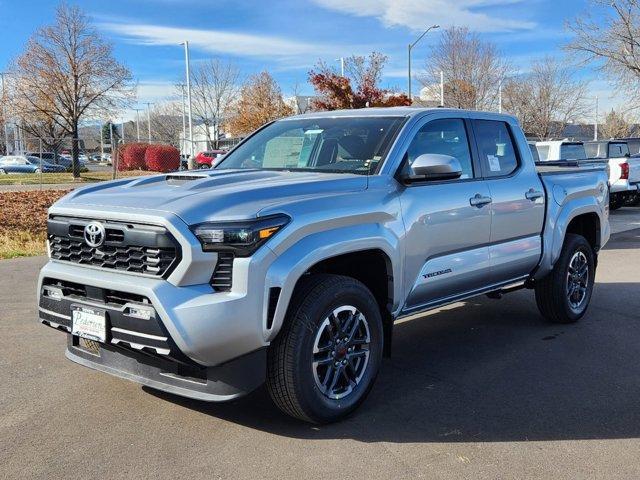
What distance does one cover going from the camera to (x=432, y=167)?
4246 mm

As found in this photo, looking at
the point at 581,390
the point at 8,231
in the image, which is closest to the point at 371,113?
the point at 581,390

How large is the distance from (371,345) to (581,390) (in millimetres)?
1612

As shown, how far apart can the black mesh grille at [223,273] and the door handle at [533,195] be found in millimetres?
3105

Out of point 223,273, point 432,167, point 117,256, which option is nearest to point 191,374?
point 223,273

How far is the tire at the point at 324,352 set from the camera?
365 centimetres

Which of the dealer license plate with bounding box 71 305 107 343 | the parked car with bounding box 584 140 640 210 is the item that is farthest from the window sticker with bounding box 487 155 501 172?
the parked car with bounding box 584 140 640 210

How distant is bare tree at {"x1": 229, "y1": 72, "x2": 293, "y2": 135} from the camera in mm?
40594

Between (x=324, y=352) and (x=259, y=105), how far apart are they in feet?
128

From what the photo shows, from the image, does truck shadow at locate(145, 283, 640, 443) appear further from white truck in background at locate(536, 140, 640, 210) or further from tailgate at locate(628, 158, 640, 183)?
tailgate at locate(628, 158, 640, 183)

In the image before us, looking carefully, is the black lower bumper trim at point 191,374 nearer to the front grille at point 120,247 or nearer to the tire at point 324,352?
the tire at point 324,352

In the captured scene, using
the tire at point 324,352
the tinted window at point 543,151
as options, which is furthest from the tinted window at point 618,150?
the tire at point 324,352

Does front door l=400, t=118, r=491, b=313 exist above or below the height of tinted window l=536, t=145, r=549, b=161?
below

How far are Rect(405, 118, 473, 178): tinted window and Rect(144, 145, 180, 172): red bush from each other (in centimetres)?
3984

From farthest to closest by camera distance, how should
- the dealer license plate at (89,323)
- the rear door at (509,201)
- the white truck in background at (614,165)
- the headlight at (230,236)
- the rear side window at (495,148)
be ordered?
1. the white truck in background at (614,165)
2. the rear side window at (495,148)
3. the rear door at (509,201)
4. the dealer license plate at (89,323)
5. the headlight at (230,236)
